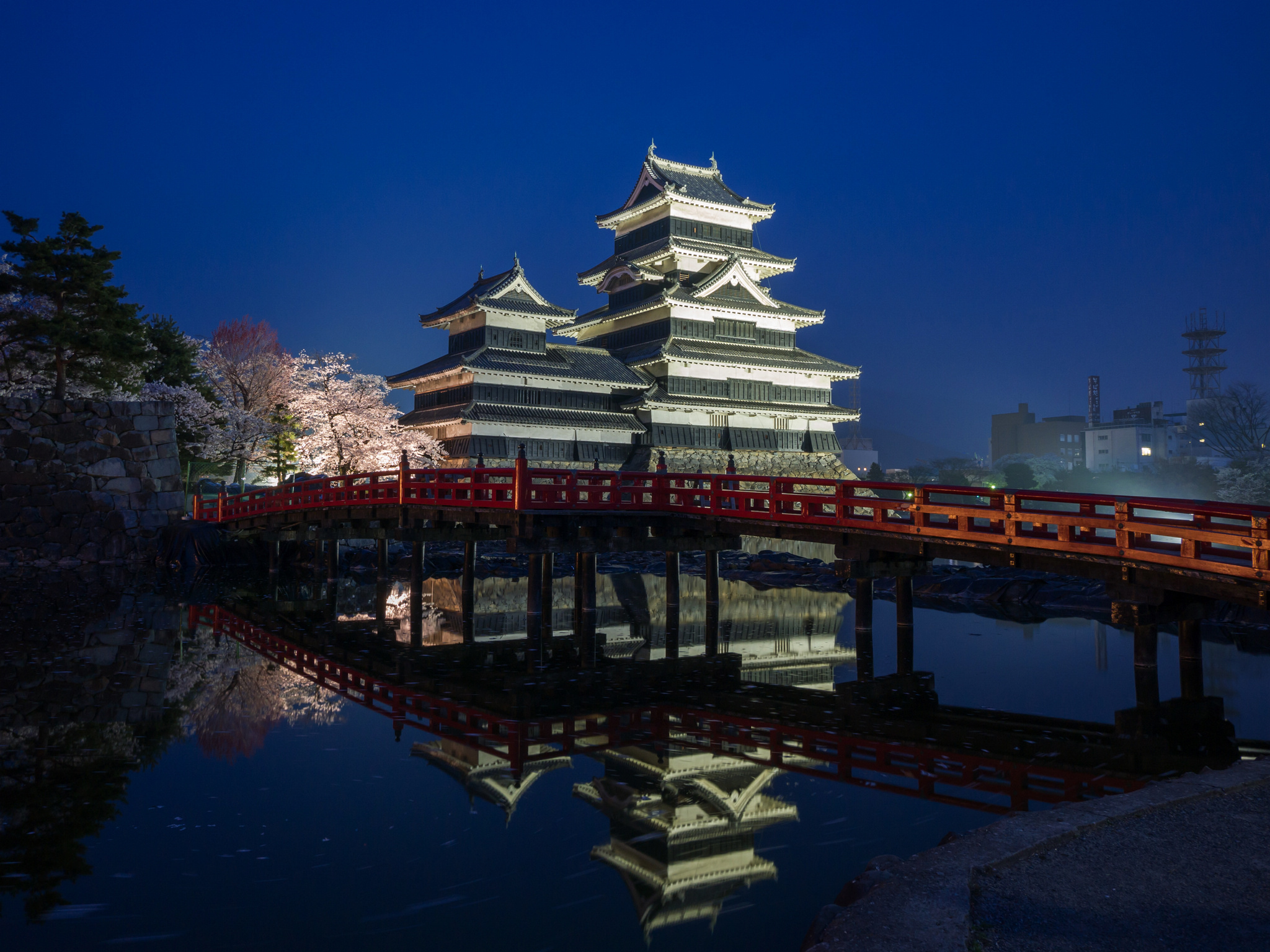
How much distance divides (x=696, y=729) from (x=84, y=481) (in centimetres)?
2794

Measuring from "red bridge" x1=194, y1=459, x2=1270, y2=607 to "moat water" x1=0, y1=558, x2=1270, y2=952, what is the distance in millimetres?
2169

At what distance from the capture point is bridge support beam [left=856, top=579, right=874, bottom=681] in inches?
625

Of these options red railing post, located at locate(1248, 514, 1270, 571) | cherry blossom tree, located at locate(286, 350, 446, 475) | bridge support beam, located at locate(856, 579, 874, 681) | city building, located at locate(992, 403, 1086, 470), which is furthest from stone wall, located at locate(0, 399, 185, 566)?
city building, located at locate(992, 403, 1086, 470)

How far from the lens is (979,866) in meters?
5.74

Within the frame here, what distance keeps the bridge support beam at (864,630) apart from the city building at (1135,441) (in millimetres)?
89400

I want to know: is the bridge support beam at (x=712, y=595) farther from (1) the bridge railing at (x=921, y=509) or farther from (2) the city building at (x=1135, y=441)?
(2) the city building at (x=1135, y=441)

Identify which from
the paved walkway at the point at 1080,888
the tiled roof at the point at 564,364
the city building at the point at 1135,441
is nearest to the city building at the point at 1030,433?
the city building at the point at 1135,441

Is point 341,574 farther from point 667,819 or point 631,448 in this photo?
point 667,819

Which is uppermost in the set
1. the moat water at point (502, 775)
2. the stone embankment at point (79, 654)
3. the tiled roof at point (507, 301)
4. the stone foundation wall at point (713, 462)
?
the tiled roof at point (507, 301)

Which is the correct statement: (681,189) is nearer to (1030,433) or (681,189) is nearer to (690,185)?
(690,185)

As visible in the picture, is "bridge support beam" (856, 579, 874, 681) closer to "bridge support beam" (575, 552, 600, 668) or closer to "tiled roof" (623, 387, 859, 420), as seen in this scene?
"bridge support beam" (575, 552, 600, 668)

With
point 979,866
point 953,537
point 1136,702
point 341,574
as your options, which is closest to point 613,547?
point 953,537

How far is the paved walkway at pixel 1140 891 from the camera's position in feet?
16.1

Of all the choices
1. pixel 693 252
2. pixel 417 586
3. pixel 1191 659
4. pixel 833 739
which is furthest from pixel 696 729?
pixel 693 252
